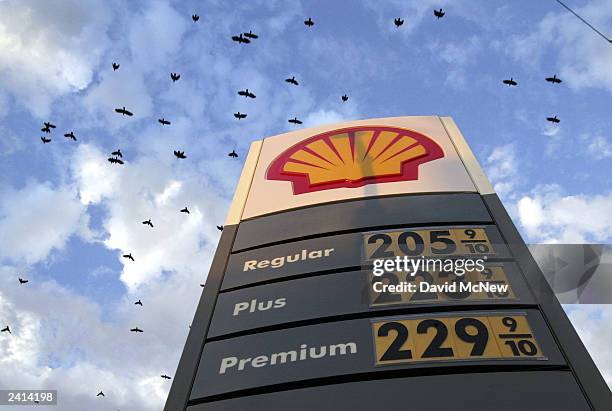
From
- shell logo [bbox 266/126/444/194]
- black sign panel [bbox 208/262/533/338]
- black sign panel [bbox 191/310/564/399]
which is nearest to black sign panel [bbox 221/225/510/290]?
black sign panel [bbox 208/262/533/338]

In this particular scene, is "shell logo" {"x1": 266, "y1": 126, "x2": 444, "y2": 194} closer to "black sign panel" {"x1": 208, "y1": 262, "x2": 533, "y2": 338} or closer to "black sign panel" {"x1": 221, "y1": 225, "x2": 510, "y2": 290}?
"black sign panel" {"x1": 221, "y1": 225, "x2": 510, "y2": 290}

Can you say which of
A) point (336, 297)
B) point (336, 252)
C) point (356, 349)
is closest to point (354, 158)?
point (336, 252)

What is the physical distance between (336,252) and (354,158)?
13.9 feet

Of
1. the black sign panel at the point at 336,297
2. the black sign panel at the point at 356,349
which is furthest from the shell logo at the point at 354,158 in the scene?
the black sign panel at the point at 356,349

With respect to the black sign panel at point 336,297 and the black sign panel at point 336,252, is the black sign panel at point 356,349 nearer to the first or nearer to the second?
the black sign panel at point 336,297

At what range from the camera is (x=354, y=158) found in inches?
551

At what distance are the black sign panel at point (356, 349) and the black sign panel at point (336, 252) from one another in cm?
152

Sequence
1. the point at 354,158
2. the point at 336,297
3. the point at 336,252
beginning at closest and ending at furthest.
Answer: the point at 336,297 → the point at 336,252 → the point at 354,158

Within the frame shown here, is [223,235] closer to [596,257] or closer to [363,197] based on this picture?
[363,197]

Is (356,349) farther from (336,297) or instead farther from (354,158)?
(354,158)

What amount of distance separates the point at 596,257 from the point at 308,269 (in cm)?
521

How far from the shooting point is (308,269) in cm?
999

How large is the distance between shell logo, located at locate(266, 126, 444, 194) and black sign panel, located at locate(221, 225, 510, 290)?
234 centimetres

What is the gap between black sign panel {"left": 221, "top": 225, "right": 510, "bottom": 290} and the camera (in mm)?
9938
